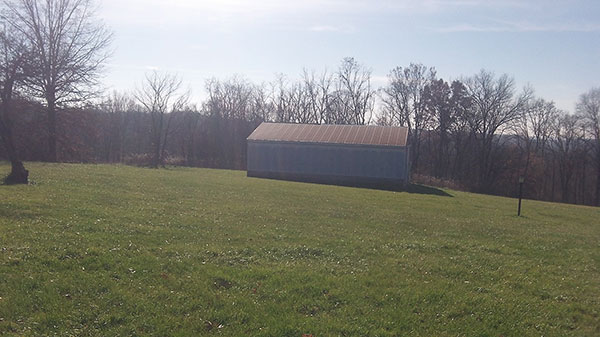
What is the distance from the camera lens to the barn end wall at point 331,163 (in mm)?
36188

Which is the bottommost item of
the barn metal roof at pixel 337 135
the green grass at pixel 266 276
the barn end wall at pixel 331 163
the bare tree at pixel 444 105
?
the green grass at pixel 266 276

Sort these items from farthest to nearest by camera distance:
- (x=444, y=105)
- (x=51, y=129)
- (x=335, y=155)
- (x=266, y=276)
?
(x=444, y=105) < (x=335, y=155) < (x=51, y=129) < (x=266, y=276)

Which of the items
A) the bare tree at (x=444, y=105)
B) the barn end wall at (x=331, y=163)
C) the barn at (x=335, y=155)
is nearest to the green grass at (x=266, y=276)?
the barn end wall at (x=331, y=163)

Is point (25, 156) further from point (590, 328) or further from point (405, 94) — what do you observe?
point (405, 94)

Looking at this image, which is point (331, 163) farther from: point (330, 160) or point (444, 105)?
point (444, 105)

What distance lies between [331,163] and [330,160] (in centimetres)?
26

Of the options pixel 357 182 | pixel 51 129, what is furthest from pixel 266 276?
pixel 51 129

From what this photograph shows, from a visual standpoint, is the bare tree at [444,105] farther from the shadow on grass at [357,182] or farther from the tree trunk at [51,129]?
the tree trunk at [51,129]

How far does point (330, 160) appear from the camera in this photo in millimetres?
37594

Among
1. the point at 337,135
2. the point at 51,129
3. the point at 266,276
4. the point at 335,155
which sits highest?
the point at 337,135

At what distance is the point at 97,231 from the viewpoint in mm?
9641

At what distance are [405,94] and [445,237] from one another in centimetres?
5208

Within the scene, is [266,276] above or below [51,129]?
below

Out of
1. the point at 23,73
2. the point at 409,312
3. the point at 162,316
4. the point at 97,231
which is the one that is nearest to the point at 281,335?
the point at 162,316
